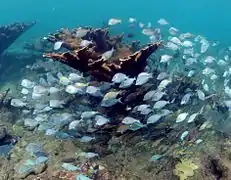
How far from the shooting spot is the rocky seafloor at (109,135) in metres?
6.98

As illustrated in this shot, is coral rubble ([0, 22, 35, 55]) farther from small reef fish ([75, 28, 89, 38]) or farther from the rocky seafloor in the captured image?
small reef fish ([75, 28, 89, 38])

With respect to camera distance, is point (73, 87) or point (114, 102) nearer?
point (114, 102)

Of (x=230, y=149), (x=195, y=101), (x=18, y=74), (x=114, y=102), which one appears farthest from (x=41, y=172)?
(x=18, y=74)

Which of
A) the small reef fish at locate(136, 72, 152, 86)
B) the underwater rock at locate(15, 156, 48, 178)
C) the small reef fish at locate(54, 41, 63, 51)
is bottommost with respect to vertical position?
the underwater rock at locate(15, 156, 48, 178)

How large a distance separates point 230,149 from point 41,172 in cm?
380

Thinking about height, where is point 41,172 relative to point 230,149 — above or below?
below

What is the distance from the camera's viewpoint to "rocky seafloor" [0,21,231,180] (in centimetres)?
698

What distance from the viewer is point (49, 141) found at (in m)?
8.81

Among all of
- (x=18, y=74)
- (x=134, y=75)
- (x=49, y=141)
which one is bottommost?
(x=18, y=74)

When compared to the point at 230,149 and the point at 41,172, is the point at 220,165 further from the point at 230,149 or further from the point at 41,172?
the point at 41,172

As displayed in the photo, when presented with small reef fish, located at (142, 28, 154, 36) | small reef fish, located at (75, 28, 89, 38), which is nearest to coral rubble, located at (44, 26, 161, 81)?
small reef fish, located at (75, 28, 89, 38)

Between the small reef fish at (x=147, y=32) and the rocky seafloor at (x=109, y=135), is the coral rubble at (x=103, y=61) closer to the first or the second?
the rocky seafloor at (x=109, y=135)

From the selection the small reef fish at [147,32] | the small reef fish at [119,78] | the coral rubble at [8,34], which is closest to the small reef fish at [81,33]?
the small reef fish at [119,78]

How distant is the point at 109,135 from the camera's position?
836 cm
